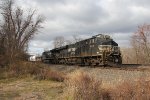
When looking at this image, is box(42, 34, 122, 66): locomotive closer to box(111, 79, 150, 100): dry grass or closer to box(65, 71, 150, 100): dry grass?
box(65, 71, 150, 100): dry grass

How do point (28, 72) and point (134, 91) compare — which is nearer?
point (134, 91)

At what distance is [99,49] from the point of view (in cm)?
3200

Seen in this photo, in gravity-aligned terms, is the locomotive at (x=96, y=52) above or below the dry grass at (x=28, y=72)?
above

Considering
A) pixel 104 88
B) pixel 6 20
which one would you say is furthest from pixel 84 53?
pixel 104 88

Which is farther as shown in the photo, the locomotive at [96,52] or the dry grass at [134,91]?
the locomotive at [96,52]

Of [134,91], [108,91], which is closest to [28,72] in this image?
[108,91]

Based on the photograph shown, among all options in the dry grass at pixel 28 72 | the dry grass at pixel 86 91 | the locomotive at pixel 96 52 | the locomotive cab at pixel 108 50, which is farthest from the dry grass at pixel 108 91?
the locomotive at pixel 96 52

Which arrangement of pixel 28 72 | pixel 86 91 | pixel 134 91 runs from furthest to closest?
pixel 28 72
pixel 86 91
pixel 134 91

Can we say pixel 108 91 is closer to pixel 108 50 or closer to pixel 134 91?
pixel 134 91

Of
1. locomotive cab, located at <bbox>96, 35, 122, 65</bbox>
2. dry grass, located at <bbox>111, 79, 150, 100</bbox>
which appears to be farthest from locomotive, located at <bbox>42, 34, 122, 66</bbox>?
dry grass, located at <bbox>111, 79, 150, 100</bbox>

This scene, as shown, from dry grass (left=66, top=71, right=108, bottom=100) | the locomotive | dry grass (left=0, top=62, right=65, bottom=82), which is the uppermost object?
the locomotive

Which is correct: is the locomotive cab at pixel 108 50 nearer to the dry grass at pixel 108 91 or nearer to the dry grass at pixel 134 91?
the dry grass at pixel 108 91

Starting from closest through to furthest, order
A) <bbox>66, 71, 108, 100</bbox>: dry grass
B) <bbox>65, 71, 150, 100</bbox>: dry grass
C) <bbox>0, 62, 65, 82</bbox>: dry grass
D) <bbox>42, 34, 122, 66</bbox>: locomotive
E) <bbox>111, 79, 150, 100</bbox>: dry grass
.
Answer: <bbox>111, 79, 150, 100</bbox>: dry grass → <bbox>65, 71, 150, 100</bbox>: dry grass → <bbox>66, 71, 108, 100</bbox>: dry grass → <bbox>0, 62, 65, 82</bbox>: dry grass → <bbox>42, 34, 122, 66</bbox>: locomotive

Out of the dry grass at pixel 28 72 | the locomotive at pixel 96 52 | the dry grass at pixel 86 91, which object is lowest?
the dry grass at pixel 86 91
